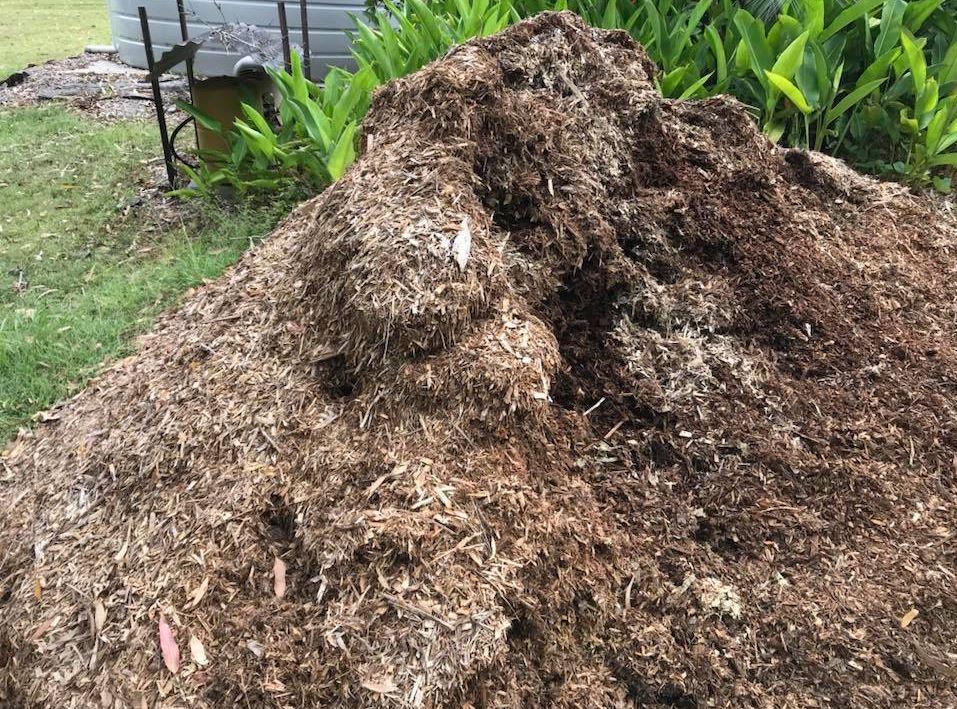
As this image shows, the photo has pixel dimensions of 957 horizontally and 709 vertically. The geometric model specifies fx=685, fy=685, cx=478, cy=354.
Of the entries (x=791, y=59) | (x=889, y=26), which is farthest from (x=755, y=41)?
(x=889, y=26)

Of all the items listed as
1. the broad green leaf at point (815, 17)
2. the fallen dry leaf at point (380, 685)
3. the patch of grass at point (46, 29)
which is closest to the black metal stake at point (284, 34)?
the broad green leaf at point (815, 17)

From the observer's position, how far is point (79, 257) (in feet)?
13.6

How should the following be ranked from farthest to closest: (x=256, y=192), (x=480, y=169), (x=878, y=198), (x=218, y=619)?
(x=256, y=192)
(x=878, y=198)
(x=480, y=169)
(x=218, y=619)

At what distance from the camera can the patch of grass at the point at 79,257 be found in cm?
311

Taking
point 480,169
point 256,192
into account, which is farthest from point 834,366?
point 256,192

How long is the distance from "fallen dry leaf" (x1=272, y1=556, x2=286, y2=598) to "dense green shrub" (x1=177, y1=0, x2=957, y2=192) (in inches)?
89.5

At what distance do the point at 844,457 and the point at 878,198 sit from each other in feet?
4.91

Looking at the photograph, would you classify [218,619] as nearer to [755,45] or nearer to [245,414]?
[245,414]

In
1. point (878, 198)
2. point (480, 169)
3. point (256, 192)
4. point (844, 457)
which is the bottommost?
point (256, 192)

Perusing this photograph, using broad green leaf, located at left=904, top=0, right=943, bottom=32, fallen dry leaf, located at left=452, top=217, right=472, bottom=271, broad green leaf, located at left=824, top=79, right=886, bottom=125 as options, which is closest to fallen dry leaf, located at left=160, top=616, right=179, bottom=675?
fallen dry leaf, located at left=452, top=217, right=472, bottom=271

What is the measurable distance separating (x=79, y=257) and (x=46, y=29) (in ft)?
32.0

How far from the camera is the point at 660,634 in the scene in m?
1.80

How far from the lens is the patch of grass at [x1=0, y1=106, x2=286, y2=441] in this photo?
3109 millimetres

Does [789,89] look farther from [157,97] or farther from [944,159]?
[157,97]
